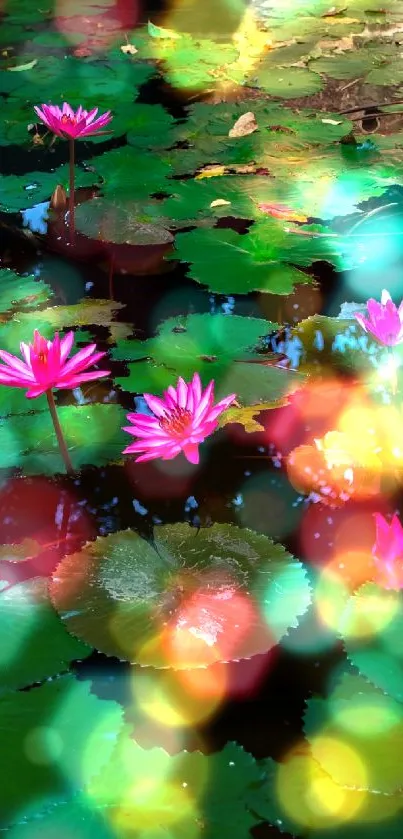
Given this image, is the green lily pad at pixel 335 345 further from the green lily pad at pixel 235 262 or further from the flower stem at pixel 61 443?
the flower stem at pixel 61 443

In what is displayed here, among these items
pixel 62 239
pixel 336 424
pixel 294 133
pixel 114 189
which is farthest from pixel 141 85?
pixel 336 424

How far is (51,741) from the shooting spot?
87 centimetres

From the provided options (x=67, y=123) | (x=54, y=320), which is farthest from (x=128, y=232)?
(x=54, y=320)

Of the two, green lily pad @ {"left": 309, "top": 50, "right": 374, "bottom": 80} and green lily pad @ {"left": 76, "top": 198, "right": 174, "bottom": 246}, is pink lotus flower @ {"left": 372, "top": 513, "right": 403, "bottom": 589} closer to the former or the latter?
green lily pad @ {"left": 76, "top": 198, "right": 174, "bottom": 246}

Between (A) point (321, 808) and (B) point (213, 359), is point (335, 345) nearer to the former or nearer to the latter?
(B) point (213, 359)

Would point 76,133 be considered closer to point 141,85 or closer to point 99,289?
point 99,289

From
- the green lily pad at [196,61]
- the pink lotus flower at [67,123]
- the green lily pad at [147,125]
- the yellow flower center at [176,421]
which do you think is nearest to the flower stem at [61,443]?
the yellow flower center at [176,421]

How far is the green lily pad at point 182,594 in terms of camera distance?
3.13 ft

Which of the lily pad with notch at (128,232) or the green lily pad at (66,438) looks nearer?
the green lily pad at (66,438)

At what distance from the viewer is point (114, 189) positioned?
2354 mm

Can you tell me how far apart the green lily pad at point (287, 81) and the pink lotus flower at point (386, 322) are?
7.27 feet

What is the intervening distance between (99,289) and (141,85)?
1.96 metres

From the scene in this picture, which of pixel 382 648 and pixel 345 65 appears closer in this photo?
pixel 382 648

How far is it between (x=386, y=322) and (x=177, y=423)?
404 millimetres
